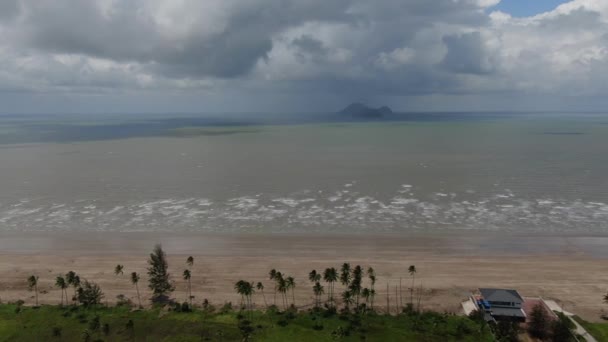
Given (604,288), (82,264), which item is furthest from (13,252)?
(604,288)

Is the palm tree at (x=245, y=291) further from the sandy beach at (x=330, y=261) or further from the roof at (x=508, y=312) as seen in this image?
the roof at (x=508, y=312)

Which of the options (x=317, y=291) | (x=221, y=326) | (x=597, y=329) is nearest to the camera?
(x=597, y=329)

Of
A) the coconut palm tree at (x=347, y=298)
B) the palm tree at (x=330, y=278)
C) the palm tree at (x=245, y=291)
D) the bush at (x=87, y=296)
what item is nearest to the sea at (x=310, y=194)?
the palm tree at (x=330, y=278)

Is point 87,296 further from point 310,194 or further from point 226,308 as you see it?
point 310,194

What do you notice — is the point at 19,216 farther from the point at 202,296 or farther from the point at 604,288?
the point at 604,288

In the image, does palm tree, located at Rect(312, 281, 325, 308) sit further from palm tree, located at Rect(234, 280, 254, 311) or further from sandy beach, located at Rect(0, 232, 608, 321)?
palm tree, located at Rect(234, 280, 254, 311)

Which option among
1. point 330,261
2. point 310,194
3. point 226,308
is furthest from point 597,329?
point 310,194

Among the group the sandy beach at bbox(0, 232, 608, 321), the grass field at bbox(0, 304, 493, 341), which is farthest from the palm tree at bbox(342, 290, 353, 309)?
the sandy beach at bbox(0, 232, 608, 321)
